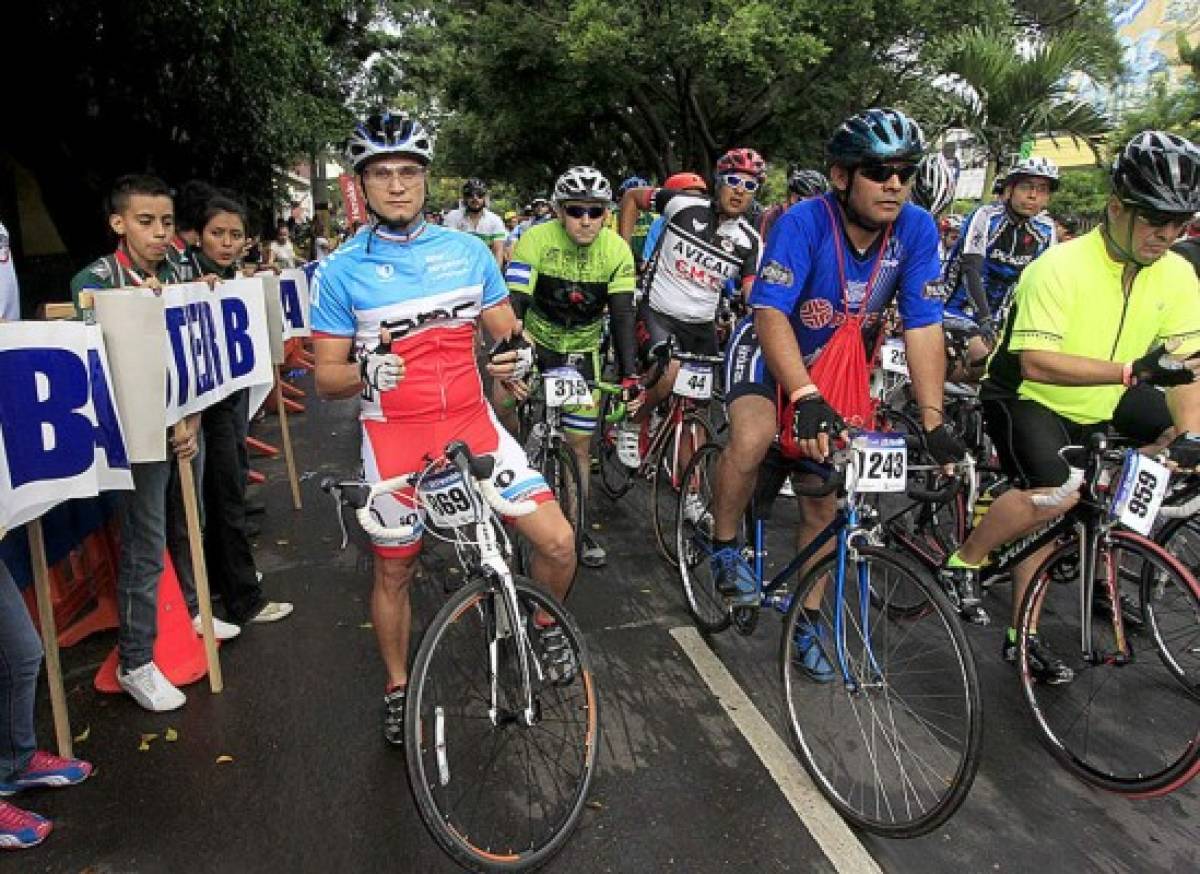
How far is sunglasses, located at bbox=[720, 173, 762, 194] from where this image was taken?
17.3ft

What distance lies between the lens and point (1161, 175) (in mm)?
3068

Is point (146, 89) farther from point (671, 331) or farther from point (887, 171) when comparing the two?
point (887, 171)

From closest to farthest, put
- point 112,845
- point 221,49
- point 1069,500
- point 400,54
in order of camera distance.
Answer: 1. point 112,845
2. point 1069,500
3. point 221,49
4. point 400,54

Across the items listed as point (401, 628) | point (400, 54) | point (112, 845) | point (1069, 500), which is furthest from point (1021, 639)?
point (400, 54)

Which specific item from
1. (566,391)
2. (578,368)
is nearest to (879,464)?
(566,391)

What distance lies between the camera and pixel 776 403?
3654 mm

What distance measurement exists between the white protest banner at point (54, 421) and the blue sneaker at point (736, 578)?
2522mm

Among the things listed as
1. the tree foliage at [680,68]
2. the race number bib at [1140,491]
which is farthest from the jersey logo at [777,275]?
the tree foliage at [680,68]

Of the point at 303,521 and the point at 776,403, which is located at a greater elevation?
the point at 776,403

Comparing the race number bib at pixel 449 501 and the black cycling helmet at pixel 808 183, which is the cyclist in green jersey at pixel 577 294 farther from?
the black cycling helmet at pixel 808 183

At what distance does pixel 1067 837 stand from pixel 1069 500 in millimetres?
1234

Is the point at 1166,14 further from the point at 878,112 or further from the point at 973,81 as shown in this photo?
the point at 878,112

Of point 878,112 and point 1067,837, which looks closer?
point 1067,837

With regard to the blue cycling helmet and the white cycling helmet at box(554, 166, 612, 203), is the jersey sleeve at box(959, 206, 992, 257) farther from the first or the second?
the blue cycling helmet
